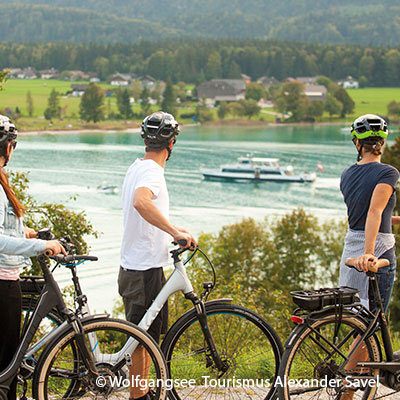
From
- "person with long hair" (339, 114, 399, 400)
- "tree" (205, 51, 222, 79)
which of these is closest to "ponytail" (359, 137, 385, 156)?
"person with long hair" (339, 114, 399, 400)

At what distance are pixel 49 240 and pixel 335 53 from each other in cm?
17984

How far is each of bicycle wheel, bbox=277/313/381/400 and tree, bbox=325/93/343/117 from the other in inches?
4805

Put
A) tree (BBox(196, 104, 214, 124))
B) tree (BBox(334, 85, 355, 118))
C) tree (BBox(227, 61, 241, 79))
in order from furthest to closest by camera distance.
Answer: tree (BBox(227, 61, 241, 79)) → tree (BBox(334, 85, 355, 118)) → tree (BBox(196, 104, 214, 124))

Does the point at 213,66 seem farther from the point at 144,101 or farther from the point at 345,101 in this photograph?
the point at 345,101

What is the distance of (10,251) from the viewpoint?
10.00 ft

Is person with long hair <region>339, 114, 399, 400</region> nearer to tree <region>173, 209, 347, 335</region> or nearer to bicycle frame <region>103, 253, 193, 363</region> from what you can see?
bicycle frame <region>103, 253, 193, 363</region>

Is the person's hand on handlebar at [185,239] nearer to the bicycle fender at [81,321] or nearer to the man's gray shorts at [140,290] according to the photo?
the man's gray shorts at [140,290]

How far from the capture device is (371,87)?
15538 centimetres

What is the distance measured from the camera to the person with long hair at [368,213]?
343 cm

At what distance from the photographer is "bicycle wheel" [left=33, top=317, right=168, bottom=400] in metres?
3.15

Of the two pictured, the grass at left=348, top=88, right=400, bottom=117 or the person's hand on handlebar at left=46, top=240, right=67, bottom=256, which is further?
the grass at left=348, top=88, right=400, bottom=117

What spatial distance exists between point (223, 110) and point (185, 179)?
64776 millimetres

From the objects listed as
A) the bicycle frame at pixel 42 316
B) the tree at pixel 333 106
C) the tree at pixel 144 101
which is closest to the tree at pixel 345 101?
the tree at pixel 333 106

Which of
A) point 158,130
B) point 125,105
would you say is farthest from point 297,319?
point 125,105
